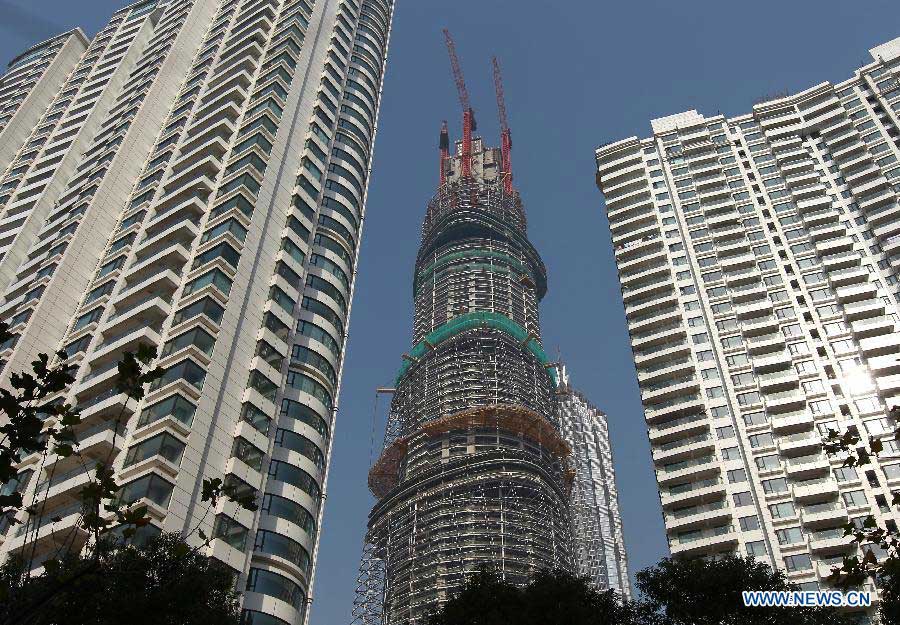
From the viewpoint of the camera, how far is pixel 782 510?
58.8 metres

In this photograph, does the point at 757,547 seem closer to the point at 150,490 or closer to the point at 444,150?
the point at 150,490

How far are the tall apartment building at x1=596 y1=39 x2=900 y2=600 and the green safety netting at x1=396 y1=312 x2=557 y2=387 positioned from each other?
23.4 m

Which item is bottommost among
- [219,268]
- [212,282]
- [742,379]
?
[212,282]

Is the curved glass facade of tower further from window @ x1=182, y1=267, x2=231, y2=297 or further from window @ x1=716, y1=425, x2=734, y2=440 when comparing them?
window @ x1=182, y1=267, x2=231, y2=297

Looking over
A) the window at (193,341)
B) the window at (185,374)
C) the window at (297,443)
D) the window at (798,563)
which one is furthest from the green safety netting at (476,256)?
the window at (185,374)

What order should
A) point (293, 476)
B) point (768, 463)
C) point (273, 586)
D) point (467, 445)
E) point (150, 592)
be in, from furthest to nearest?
point (467, 445) < point (768, 463) < point (293, 476) < point (273, 586) < point (150, 592)

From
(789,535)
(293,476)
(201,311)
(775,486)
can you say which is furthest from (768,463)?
(201,311)

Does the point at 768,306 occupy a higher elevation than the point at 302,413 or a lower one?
higher

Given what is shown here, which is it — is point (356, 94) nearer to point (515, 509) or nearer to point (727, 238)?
point (727, 238)

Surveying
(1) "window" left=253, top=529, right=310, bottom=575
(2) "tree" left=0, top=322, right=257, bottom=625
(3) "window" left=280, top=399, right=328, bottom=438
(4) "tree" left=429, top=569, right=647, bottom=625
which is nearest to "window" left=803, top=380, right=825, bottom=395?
(4) "tree" left=429, top=569, right=647, bottom=625

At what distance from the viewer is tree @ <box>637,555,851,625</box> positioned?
34531mm

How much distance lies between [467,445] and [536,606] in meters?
57.7

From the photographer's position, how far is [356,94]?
228 ft

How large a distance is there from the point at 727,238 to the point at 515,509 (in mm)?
34683
